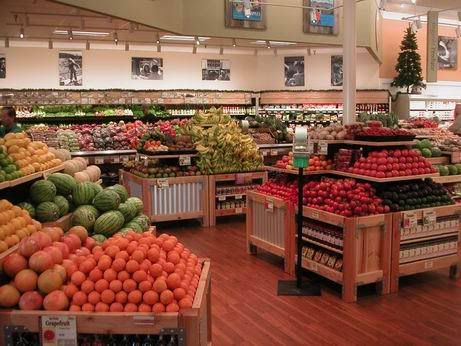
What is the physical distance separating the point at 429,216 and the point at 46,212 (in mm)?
3824

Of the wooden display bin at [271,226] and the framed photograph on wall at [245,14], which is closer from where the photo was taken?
the wooden display bin at [271,226]

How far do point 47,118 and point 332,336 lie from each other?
10.1 metres

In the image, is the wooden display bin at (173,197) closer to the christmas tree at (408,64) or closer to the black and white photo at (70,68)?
the black and white photo at (70,68)

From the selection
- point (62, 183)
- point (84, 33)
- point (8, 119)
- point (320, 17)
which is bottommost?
point (62, 183)

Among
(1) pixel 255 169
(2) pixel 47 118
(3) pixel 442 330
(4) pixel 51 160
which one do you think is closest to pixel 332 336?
(3) pixel 442 330

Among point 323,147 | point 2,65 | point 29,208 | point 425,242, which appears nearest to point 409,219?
point 425,242

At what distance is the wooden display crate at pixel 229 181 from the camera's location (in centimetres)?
827

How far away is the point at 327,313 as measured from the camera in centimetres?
460

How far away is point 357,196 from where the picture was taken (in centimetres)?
508

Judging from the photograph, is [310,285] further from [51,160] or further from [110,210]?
[51,160]

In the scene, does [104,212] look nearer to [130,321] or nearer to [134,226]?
[134,226]

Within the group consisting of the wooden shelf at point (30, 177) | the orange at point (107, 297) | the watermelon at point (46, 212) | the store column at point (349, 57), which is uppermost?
the store column at point (349, 57)

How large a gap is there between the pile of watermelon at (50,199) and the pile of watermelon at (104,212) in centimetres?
7

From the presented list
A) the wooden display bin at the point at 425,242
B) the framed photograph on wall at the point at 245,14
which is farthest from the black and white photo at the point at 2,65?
the wooden display bin at the point at 425,242
